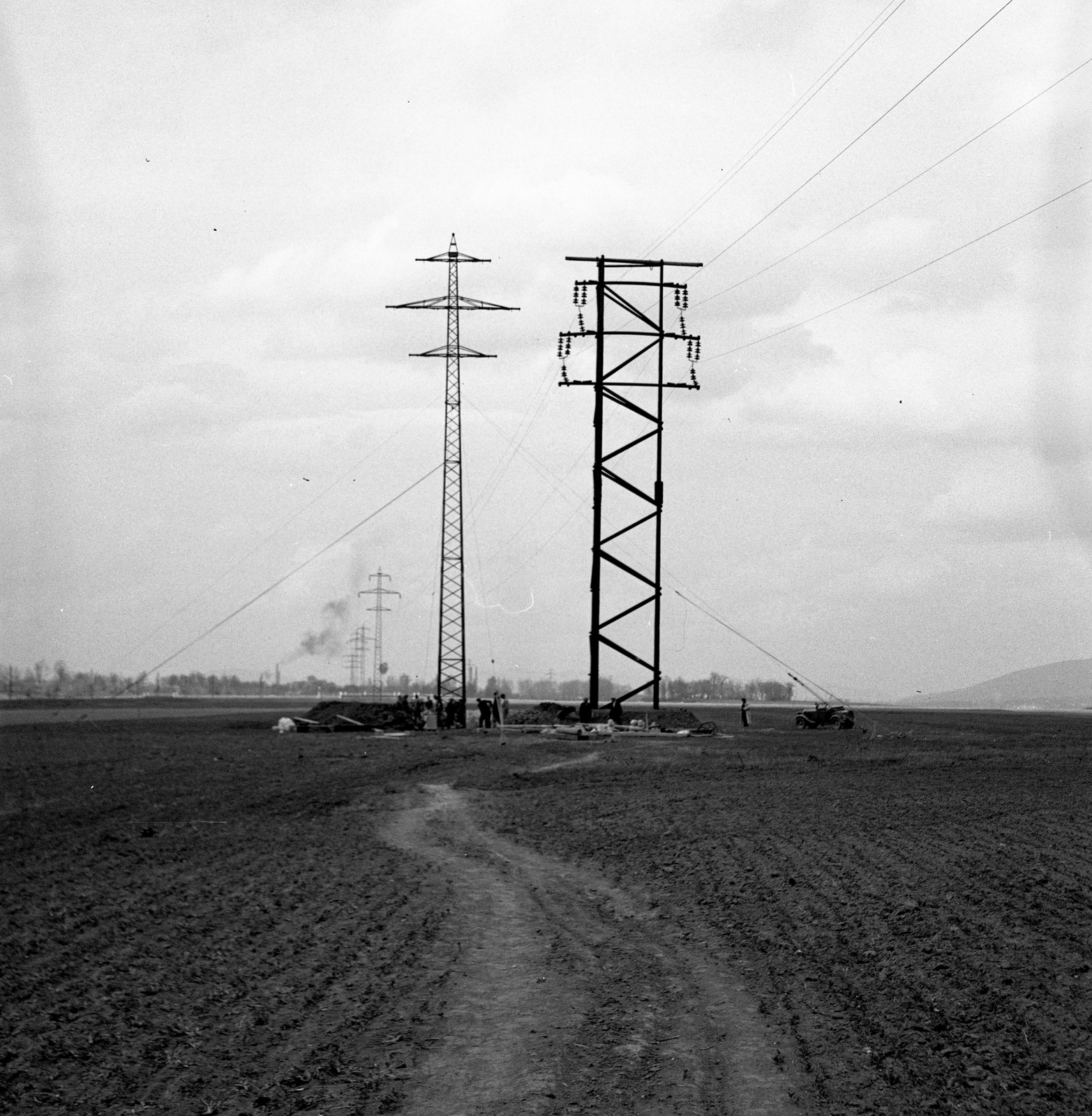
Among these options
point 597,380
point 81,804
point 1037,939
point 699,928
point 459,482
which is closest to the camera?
point 1037,939

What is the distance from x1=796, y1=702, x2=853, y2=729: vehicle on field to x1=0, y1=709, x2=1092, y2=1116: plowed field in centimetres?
3109

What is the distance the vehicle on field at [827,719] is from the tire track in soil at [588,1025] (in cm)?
4196

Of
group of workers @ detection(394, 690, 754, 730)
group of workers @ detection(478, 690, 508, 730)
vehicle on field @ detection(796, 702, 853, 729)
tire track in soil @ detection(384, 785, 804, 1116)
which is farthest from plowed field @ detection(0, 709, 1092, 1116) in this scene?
vehicle on field @ detection(796, 702, 853, 729)

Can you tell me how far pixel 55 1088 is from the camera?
26.2 ft

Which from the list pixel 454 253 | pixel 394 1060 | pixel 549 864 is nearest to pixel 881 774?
pixel 549 864

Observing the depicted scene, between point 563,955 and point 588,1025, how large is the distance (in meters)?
2.29

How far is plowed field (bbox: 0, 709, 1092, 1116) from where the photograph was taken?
8.12m

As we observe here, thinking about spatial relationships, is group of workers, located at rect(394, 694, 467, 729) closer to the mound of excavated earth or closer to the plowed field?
the mound of excavated earth

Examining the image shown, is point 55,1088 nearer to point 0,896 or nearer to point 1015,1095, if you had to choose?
point 1015,1095

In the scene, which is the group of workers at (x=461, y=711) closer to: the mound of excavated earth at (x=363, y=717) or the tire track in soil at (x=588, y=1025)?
the mound of excavated earth at (x=363, y=717)

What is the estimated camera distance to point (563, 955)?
1152 cm

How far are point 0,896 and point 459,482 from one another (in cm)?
3815

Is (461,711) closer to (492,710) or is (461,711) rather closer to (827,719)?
(492,710)

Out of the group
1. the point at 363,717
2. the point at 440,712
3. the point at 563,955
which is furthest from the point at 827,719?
the point at 563,955
